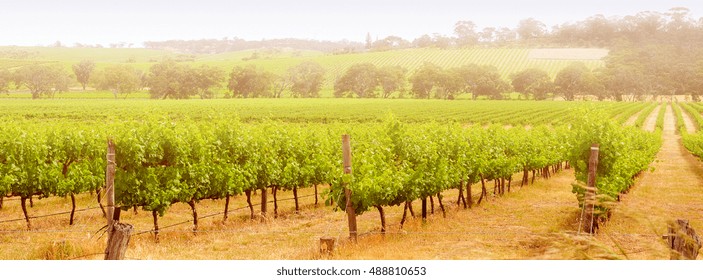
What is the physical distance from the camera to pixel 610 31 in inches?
872

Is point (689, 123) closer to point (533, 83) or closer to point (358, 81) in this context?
point (533, 83)

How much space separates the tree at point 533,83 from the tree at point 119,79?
117 feet

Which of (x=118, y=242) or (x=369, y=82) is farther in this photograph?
(x=369, y=82)

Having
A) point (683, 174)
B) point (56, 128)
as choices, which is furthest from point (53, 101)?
point (683, 174)

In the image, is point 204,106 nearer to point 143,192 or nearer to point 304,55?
point 304,55

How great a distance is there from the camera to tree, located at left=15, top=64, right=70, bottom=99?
55969mm

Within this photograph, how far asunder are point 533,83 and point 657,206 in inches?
2358

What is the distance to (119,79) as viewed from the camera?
191ft

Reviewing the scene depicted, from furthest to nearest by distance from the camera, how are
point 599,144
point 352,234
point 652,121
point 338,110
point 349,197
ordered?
point 338,110, point 652,121, point 599,144, point 352,234, point 349,197

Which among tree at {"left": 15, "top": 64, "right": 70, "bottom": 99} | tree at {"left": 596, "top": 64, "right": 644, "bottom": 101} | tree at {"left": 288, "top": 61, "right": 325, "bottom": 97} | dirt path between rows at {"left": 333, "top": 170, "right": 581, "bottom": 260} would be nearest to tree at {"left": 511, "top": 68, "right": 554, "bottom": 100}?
tree at {"left": 596, "top": 64, "right": 644, "bottom": 101}

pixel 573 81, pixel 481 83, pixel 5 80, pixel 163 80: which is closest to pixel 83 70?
pixel 5 80

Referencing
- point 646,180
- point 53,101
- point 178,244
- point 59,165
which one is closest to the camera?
point 178,244

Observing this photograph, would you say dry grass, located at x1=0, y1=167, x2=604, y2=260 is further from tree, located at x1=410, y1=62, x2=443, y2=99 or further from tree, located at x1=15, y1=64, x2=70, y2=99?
tree, located at x1=410, y1=62, x2=443, y2=99
